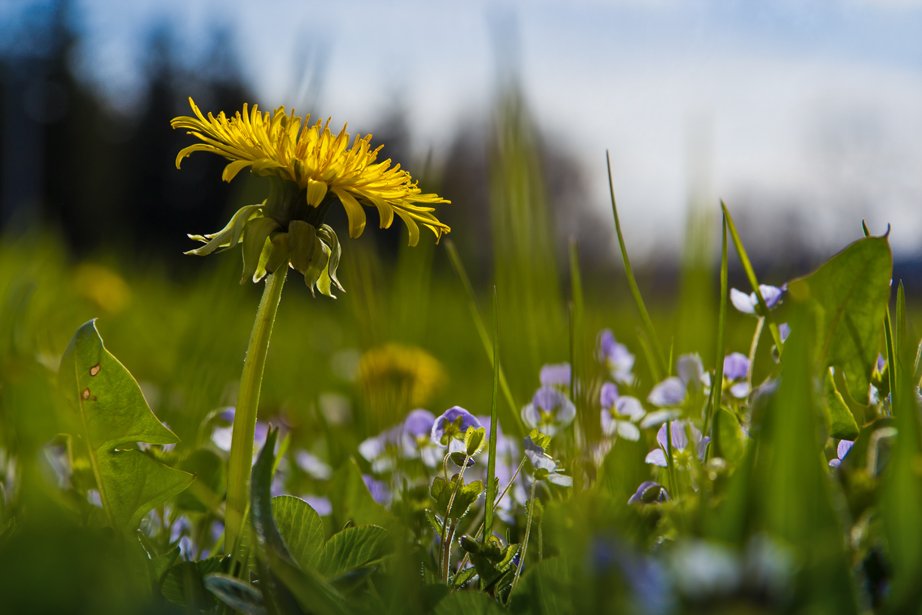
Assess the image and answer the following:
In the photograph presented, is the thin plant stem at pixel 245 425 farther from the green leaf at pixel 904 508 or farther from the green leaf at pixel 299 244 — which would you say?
the green leaf at pixel 904 508

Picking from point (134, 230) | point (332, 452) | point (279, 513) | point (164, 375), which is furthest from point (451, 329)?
point (134, 230)

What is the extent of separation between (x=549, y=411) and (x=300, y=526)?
0.21 metres

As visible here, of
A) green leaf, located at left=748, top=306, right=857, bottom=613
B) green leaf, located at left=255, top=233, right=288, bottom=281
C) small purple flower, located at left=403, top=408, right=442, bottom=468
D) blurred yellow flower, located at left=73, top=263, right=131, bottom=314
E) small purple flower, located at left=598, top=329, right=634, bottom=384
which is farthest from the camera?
blurred yellow flower, located at left=73, top=263, right=131, bottom=314

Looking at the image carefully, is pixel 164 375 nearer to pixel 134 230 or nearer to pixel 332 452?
pixel 332 452

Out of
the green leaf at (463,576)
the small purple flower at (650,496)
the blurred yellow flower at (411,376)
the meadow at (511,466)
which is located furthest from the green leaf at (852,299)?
the blurred yellow flower at (411,376)

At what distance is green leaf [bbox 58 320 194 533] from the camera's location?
13.4 inches

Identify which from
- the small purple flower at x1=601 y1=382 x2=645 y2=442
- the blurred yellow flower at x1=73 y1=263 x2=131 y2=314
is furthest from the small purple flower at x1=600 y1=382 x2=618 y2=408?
the blurred yellow flower at x1=73 y1=263 x2=131 y2=314

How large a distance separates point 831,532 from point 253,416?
0.92 feet

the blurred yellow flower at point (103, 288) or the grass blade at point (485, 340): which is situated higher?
the grass blade at point (485, 340)

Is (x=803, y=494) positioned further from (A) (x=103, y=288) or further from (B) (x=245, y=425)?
(A) (x=103, y=288)

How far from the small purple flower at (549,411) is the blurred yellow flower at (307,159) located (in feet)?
0.51

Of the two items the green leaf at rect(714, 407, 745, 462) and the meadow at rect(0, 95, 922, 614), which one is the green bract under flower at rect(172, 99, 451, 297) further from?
the green leaf at rect(714, 407, 745, 462)

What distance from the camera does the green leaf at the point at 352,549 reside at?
307 mm

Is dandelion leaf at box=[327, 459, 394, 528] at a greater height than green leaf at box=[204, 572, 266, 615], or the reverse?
green leaf at box=[204, 572, 266, 615]
